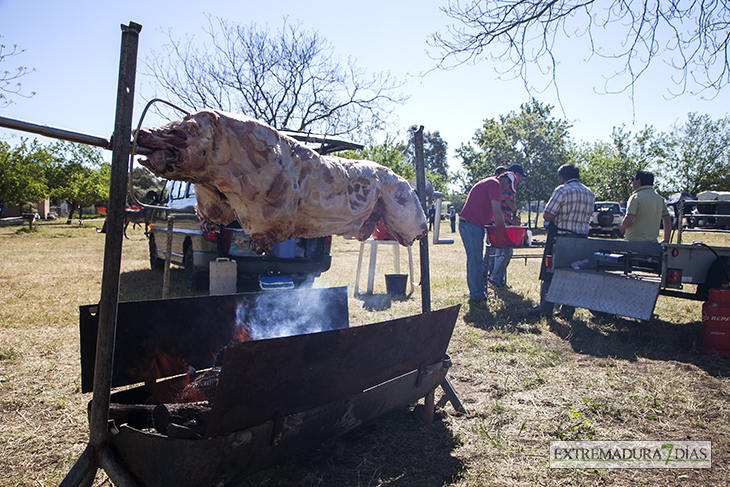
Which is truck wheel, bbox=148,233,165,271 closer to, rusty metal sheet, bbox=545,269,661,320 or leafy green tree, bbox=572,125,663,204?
rusty metal sheet, bbox=545,269,661,320

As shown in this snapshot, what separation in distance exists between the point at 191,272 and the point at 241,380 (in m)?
5.57

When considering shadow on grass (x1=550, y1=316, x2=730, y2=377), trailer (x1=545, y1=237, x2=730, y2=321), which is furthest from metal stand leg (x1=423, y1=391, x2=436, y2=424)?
trailer (x1=545, y1=237, x2=730, y2=321)

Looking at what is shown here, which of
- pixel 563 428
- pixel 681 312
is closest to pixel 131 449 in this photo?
pixel 563 428

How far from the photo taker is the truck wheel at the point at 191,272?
6617 mm

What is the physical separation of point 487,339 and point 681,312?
3628 mm

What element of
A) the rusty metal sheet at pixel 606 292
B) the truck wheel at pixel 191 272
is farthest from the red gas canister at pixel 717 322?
the truck wheel at pixel 191 272

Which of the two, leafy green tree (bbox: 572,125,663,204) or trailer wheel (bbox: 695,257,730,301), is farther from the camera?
leafy green tree (bbox: 572,125,663,204)

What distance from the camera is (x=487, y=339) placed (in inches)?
200

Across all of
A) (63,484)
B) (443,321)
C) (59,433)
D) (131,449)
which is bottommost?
(59,433)

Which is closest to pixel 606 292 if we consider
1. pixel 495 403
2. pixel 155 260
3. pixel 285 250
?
pixel 495 403

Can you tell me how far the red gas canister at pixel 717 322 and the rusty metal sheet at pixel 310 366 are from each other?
3.48m

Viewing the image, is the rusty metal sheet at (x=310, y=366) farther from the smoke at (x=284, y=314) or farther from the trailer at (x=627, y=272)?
the trailer at (x=627, y=272)

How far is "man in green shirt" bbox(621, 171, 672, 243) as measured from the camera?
5801 millimetres

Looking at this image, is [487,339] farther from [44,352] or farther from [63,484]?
[44,352]
